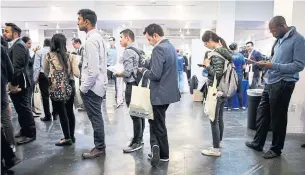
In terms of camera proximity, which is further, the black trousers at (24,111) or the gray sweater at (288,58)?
the black trousers at (24,111)

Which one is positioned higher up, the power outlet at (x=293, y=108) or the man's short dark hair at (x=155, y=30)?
the man's short dark hair at (x=155, y=30)

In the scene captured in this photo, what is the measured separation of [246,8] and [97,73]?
8788mm

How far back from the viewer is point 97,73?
2758mm

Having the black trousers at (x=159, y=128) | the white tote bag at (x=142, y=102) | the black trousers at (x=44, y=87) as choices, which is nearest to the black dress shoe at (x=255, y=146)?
the black trousers at (x=159, y=128)

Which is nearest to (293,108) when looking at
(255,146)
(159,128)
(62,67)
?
(255,146)

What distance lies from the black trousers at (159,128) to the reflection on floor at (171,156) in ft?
0.76

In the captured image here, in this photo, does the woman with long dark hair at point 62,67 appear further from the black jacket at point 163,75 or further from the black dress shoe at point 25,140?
the black jacket at point 163,75

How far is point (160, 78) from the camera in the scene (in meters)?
2.61

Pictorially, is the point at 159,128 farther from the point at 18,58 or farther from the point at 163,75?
the point at 18,58

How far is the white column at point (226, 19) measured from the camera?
9.50 metres

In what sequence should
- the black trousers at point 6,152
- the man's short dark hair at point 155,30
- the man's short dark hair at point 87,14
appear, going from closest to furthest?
the black trousers at point 6,152
the man's short dark hair at point 155,30
the man's short dark hair at point 87,14

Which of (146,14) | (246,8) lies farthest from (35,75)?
(246,8)

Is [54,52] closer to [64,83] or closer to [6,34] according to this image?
[64,83]

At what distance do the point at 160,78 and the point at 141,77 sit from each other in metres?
0.48
